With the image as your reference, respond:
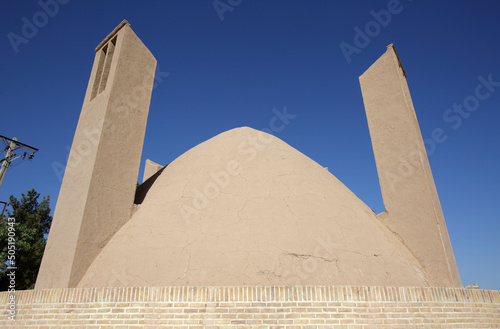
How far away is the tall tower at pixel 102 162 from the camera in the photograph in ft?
17.4

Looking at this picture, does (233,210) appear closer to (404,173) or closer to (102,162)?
(102,162)

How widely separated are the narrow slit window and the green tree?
8944 mm

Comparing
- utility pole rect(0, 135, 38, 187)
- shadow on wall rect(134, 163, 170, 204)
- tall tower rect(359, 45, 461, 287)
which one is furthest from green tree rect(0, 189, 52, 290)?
tall tower rect(359, 45, 461, 287)

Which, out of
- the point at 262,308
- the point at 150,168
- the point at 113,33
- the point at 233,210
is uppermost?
the point at 113,33

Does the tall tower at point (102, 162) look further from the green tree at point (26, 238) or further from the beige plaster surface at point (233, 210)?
the green tree at point (26, 238)

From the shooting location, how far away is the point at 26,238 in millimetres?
14688

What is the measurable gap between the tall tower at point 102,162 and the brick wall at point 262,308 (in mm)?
1347

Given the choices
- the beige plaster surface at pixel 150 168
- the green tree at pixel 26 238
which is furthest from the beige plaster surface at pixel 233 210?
the green tree at pixel 26 238

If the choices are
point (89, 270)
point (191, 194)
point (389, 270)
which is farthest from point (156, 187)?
point (389, 270)

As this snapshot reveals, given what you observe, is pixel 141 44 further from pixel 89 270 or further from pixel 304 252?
pixel 304 252

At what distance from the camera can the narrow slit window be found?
7.15m

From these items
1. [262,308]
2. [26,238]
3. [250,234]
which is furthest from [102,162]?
[26,238]

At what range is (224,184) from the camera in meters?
6.03

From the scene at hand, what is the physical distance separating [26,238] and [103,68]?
1179cm
